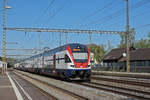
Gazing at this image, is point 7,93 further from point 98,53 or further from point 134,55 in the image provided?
point 98,53

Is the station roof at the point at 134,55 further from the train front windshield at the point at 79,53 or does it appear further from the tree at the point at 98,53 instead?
the train front windshield at the point at 79,53

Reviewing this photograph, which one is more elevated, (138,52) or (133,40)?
(133,40)

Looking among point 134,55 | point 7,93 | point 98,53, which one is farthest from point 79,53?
point 98,53

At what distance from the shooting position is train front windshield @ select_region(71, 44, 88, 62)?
1977 centimetres

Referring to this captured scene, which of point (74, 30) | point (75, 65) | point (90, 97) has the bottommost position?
point (90, 97)

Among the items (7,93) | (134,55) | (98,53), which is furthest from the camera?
(98,53)

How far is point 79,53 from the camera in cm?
2003

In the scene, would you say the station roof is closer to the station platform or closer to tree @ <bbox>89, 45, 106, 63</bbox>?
tree @ <bbox>89, 45, 106, 63</bbox>

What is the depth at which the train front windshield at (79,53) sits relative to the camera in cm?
1977

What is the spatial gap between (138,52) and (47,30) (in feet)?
73.1

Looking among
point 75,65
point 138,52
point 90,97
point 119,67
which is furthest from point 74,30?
point 90,97

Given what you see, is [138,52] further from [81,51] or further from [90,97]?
[90,97]

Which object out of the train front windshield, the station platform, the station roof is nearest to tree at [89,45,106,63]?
the station roof

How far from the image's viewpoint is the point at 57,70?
2225 cm
